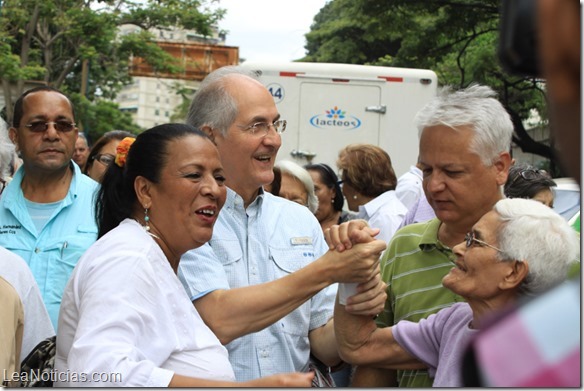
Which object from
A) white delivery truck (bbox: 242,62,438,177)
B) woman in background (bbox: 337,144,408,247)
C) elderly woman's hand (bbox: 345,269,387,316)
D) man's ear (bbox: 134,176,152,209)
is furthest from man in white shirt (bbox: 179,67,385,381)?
white delivery truck (bbox: 242,62,438,177)

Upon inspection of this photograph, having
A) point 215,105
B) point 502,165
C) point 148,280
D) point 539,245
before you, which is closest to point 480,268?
point 539,245

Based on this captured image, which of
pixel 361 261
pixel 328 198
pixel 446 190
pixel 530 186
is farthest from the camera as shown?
pixel 328 198

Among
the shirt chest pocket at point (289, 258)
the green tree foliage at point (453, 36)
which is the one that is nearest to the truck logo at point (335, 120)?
the shirt chest pocket at point (289, 258)

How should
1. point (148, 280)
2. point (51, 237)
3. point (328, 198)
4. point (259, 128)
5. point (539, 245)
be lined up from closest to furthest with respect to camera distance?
point (148, 280) < point (539, 245) < point (259, 128) < point (51, 237) < point (328, 198)

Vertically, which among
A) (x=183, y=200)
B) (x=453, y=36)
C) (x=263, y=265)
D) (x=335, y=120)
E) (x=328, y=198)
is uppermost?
(x=453, y=36)

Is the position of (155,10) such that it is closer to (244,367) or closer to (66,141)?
(66,141)

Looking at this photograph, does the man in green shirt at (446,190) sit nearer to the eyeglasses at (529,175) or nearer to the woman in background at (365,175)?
the eyeglasses at (529,175)

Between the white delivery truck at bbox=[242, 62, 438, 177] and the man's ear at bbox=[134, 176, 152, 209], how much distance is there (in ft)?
24.6

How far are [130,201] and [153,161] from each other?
0.57 feet

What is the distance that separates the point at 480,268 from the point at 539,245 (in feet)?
0.75

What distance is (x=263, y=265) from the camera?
A: 359 centimetres

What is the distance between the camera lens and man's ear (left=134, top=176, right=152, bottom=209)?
10.3 feet

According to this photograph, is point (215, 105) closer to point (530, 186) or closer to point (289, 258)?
point (289, 258)

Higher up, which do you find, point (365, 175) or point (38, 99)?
point (38, 99)
